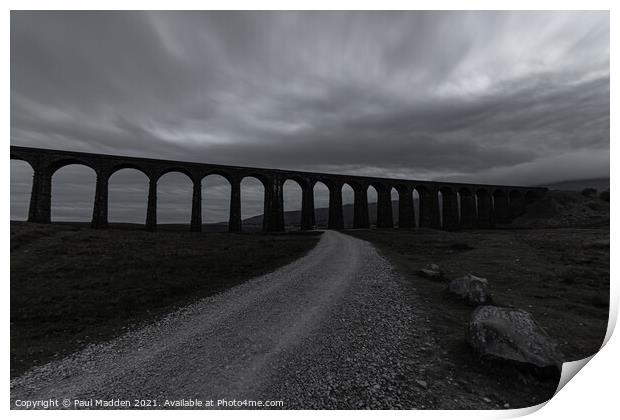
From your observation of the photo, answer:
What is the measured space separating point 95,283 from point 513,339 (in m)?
16.1

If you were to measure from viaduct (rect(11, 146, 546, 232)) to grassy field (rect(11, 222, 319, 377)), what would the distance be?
19066 mm

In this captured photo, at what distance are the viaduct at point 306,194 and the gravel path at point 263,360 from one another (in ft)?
131

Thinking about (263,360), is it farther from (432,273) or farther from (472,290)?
(432,273)

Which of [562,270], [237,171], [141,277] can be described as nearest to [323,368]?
[141,277]

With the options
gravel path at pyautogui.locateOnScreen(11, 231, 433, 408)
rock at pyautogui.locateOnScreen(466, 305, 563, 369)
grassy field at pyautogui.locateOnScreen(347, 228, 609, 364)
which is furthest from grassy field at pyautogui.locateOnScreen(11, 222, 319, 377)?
rock at pyautogui.locateOnScreen(466, 305, 563, 369)

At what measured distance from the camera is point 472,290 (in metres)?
9.86

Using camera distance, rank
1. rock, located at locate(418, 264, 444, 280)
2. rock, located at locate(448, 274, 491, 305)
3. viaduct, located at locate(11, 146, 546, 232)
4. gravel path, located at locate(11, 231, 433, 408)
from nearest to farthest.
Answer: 1. gravel path, located at locate(11, 231, 433, 408)
2. rock, located at locate(448, 274, 491, 305)
3. rock, located at locate(418, 264, 444, 280)
4. viaduct, located at locate(11, 146, 546, 232)

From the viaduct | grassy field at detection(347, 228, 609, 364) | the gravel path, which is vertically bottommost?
the gravel path

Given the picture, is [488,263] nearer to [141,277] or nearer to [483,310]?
[483,310]

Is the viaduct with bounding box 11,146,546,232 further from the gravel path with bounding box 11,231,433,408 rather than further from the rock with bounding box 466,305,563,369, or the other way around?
the rock with bounding box 466,305,563,369

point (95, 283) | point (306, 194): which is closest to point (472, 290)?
point (95, 283)

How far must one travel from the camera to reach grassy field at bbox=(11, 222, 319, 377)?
296 inches

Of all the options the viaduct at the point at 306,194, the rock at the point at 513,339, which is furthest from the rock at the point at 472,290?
the viaduct at the point at 306,194

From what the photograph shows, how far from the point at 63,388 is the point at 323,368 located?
539cm
